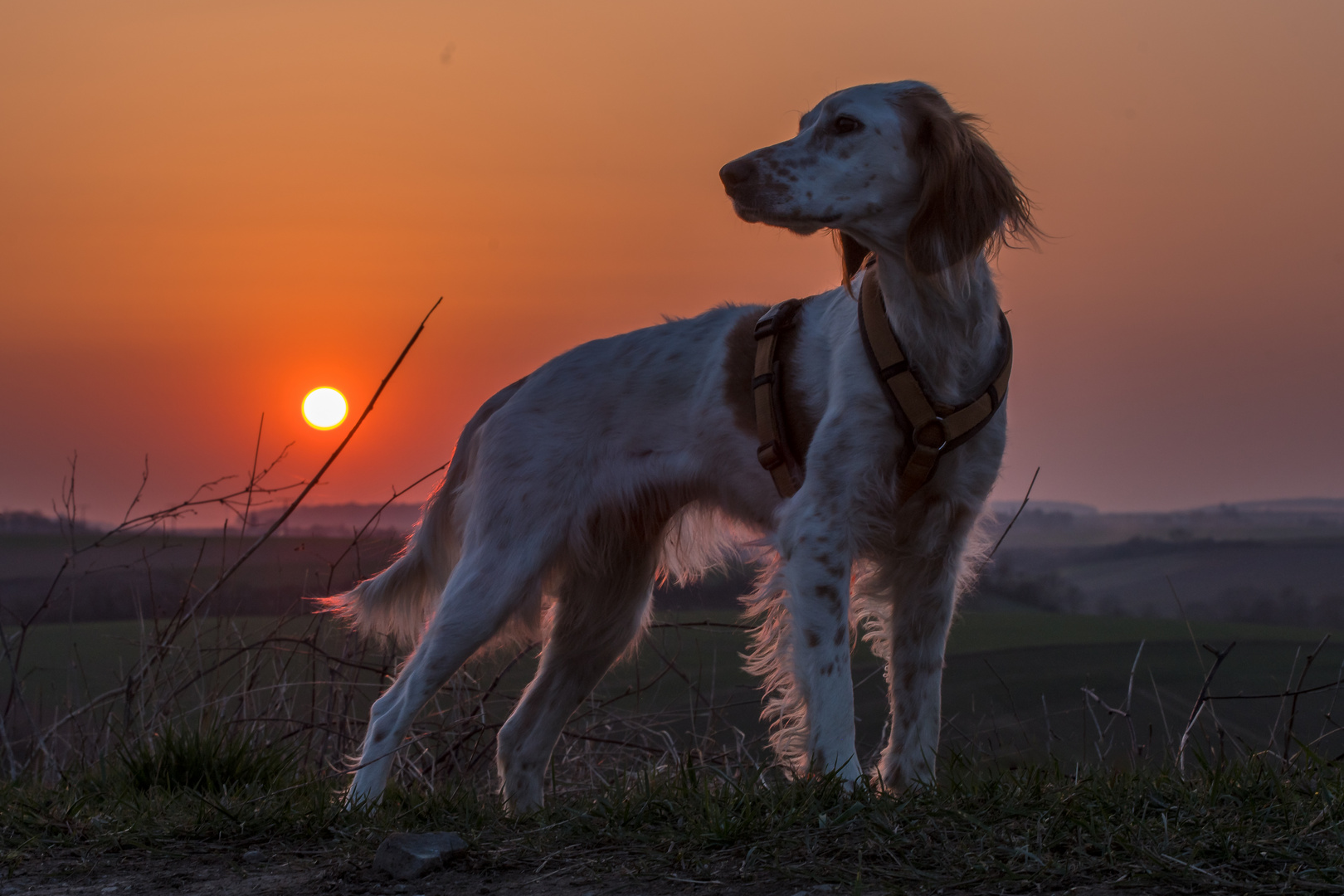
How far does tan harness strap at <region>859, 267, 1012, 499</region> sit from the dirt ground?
55.5 inches

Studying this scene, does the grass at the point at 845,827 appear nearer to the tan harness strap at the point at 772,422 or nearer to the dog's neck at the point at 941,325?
the tan harness strap at the point at 772,422

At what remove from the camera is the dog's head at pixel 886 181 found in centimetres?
301

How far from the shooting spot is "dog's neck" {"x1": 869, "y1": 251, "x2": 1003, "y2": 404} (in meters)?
3.15

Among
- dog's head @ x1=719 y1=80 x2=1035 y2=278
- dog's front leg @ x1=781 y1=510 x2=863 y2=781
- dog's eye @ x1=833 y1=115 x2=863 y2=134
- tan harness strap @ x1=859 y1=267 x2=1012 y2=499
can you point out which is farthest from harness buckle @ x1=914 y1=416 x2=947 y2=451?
dog's eye @ x1=833 y1=115 x2=863 y2=134

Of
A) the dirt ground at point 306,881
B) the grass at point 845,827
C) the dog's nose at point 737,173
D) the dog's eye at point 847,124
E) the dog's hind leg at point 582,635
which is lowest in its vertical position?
the dirt ground at point 306,881

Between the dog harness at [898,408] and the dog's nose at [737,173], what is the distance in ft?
1.76

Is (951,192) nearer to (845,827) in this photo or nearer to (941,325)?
(941,325)

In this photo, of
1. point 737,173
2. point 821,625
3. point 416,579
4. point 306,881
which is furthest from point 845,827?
point 416,579

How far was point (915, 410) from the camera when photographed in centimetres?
310

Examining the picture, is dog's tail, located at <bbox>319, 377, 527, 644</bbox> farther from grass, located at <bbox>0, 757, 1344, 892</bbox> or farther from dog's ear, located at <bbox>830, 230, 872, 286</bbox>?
dog's ear, located at <bbox>830, 230, 872, 286</bbox>

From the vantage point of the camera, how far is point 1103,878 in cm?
196

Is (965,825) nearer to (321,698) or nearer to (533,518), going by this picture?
(533,518)

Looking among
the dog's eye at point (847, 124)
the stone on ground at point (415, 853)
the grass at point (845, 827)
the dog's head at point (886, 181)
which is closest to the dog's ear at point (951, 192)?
the dog's head at point (886, 181)

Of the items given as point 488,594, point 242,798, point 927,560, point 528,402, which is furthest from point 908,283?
point 242,798
